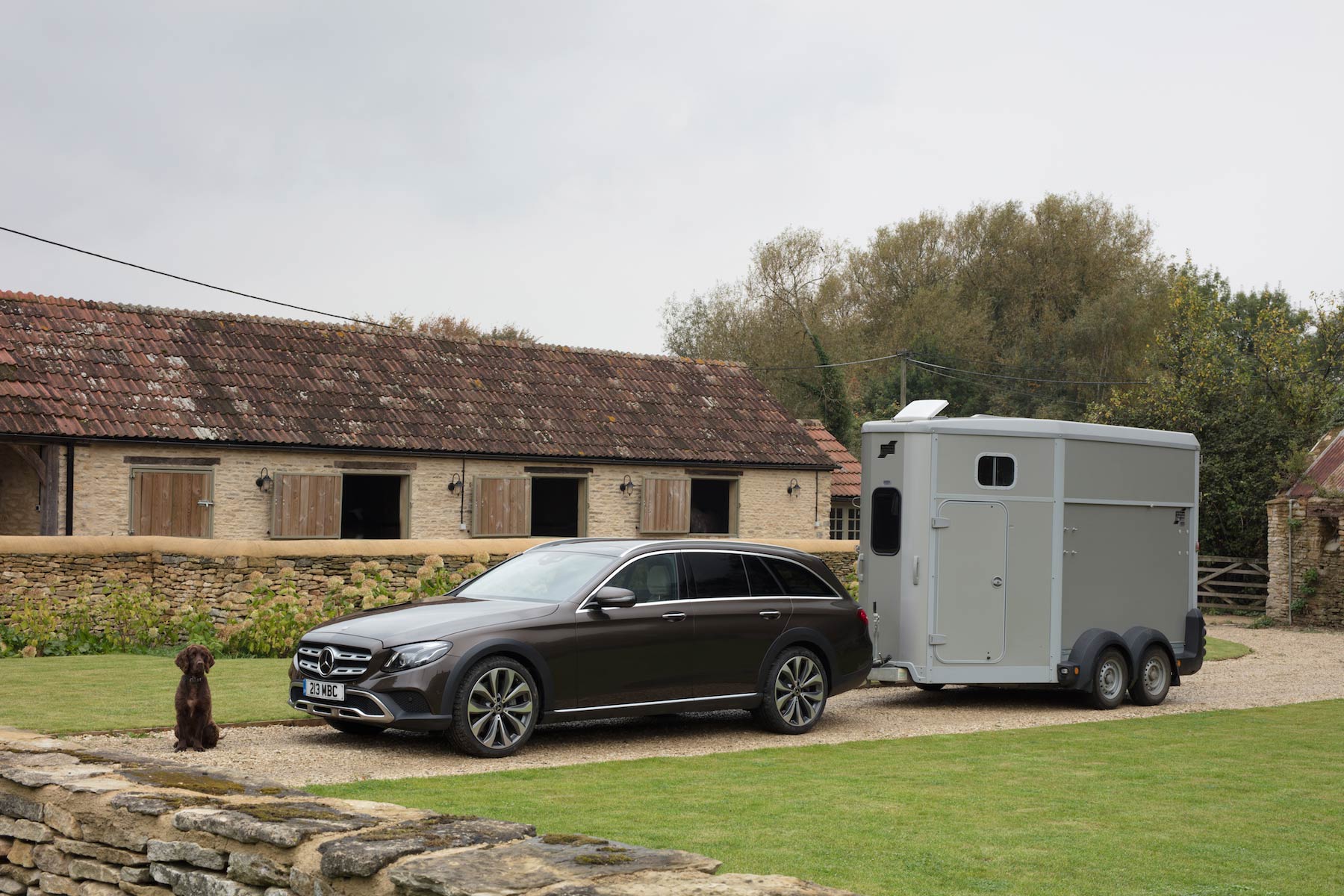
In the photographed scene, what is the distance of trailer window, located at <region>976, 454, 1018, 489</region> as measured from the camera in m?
14.4

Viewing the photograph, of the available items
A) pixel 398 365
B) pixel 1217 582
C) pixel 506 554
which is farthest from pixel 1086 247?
pixel 506 554

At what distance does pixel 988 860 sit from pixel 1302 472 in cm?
2640

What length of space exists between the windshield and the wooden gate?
80.1 ft

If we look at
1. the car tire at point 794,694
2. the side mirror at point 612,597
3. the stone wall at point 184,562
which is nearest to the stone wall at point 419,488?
the stone wall at point 184,562

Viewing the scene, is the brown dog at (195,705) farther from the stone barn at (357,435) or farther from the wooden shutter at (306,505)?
the wooden shutter at (306,505)

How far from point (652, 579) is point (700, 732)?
1.62 m

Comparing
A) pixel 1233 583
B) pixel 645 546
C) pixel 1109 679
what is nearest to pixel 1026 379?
pixel 1233 583

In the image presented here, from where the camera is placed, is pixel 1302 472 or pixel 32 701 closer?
pixel 32 701

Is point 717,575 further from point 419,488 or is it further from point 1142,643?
point 419,488

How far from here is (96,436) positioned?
22344 millimetres

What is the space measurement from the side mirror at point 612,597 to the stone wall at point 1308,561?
2239 cm

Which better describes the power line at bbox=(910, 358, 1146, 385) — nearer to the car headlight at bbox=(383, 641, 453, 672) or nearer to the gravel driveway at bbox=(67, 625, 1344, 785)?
the gravel driveway at bbox=(67, 625, 1344, 785)

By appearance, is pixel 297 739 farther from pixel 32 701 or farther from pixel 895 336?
pixel 895 336

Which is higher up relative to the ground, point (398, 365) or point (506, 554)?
point (398, 365)
